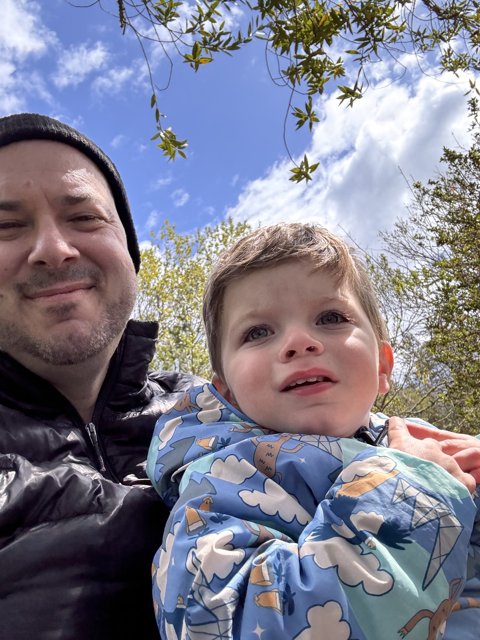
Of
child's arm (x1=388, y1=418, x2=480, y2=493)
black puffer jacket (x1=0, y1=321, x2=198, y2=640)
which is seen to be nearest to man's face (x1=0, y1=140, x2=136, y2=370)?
black puffer jacket (x1=0, y1=321, x2=198, y2=640)

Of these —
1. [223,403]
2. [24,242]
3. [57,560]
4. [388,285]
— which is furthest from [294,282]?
[388,285]

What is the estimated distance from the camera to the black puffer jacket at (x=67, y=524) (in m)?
1.31

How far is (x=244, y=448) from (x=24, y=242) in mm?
1187

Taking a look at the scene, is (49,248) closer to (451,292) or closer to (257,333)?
(257,333)

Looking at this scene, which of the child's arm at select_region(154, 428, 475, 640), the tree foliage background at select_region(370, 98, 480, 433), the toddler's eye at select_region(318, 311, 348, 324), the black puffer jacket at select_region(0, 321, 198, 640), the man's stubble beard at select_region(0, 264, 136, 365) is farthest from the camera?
the tree foliage background at select_region(370, 98, 480, 433)

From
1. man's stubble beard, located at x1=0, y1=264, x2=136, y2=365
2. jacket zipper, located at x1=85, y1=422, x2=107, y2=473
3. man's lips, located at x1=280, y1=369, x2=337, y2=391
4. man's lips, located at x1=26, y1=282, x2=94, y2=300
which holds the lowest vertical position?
jacket zipper, located at x1=85, y1=422, x2=107, y2=473

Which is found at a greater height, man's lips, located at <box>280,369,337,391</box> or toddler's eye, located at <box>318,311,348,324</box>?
toddler's eye, located at <box>318,311,348,324</box>

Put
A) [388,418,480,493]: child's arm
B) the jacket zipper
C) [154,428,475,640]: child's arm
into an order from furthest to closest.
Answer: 1. the jacket zipper
2. [388,418,480,493]: child's arm
3. [154,428,475,640]: child's arm

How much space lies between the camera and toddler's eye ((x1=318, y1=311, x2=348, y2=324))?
1432mm

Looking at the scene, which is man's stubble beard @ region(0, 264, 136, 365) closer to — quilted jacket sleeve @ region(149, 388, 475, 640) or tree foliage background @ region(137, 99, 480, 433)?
quilted jacket sleeve @ region(149, 388, 475, 640)

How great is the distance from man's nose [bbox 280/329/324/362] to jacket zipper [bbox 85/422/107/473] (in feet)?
2.42

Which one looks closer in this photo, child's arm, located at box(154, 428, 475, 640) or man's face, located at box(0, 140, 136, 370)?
child's arm, located at box(154, 428, 475, 640)

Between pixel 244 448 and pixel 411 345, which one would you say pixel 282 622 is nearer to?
pixel 244 448

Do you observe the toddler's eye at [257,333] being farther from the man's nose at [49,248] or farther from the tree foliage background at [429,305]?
the tree foliage background at [429,305]
